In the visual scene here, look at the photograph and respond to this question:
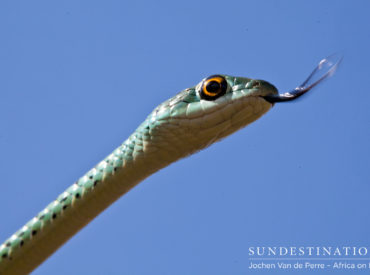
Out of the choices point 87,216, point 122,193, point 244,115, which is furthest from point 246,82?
point 87,216

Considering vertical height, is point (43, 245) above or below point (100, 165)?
below

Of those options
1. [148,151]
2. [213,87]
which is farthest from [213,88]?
[148,151]

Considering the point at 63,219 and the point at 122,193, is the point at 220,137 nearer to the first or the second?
the point at 122,193

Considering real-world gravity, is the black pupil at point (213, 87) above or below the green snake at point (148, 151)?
above

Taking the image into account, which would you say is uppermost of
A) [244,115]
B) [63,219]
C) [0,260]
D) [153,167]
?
[244,115]

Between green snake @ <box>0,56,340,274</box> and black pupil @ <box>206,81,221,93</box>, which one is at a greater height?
black pupil @ <box>206,81,221,93</box>
